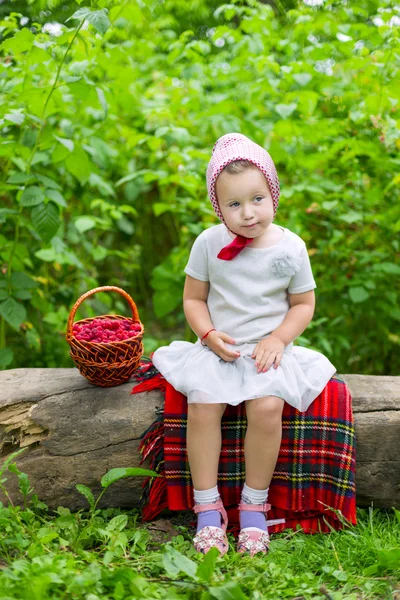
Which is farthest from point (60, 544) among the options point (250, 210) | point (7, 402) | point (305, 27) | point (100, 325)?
point (305, 27)

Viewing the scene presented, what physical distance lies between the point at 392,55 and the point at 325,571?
201 cm

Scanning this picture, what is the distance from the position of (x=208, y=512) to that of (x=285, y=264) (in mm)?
839

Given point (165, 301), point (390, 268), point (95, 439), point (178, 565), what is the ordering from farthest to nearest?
1. point (165, 301)
2. point (390, 268)
3. point (95, 439)
4. point (178, 565)

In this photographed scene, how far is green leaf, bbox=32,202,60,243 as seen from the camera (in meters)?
2.62

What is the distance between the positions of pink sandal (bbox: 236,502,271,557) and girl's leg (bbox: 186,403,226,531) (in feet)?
0.29

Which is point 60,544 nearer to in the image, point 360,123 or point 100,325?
point 100,325

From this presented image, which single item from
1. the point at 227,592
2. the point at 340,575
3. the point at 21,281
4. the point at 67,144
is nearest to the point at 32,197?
the point at 67,144

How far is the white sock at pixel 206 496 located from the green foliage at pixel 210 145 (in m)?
0.96

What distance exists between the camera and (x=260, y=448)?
210 cm

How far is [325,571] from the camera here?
192cm

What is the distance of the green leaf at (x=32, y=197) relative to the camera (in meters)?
2.58

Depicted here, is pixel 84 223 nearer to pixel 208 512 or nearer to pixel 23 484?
pixel 23 484

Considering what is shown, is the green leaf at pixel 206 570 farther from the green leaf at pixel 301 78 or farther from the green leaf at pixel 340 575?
the green leaf at pixel 301 78

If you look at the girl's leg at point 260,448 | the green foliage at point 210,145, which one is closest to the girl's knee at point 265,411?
the girl's leg at point 260,448
